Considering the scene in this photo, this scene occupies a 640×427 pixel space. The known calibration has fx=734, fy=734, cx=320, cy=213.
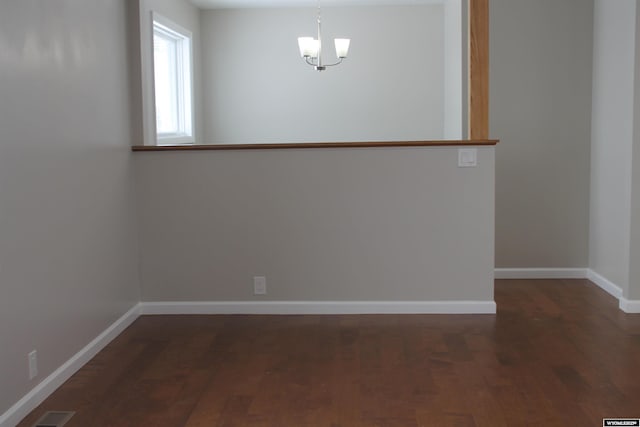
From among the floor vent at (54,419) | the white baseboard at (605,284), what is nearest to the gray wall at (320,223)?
the white baseboard at (605,284)

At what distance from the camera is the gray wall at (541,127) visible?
547 centimetres

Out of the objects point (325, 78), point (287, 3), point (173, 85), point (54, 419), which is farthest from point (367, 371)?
point (287, 3)

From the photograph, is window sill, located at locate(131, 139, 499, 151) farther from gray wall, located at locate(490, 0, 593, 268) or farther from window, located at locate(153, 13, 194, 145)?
window, located at locate(153, 13, 194, 145)

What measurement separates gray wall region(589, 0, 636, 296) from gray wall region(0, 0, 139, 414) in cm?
309

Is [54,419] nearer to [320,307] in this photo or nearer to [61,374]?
[61,374]

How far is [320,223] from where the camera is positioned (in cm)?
457

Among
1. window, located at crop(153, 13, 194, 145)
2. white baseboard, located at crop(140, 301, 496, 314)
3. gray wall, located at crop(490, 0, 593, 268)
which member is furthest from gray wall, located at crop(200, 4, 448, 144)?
white baseboard, located at crop(140, 301, 496, 314)

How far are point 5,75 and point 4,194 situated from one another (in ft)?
1.55

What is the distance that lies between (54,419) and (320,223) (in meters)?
2.08

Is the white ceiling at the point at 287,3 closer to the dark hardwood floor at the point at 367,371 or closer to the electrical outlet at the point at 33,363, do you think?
the dark hardwood floor at the point at 367,371

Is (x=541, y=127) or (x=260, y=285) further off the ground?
(x=541, y=127)

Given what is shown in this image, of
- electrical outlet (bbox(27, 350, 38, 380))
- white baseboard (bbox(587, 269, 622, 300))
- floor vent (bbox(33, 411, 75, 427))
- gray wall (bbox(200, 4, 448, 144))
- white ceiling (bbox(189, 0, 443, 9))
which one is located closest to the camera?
floor vent (bbox(33, 411, 75, 427))

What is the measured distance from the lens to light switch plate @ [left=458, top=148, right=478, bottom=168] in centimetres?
446

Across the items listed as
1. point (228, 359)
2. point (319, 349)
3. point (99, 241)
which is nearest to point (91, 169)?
point (99, 241)
